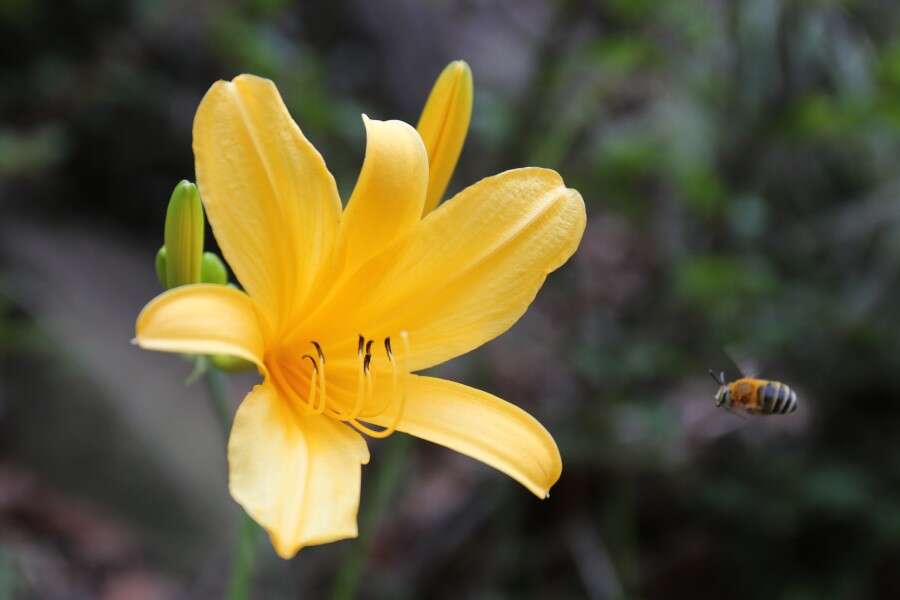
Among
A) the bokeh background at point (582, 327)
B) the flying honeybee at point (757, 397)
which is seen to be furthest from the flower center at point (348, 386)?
the bokeh background at point (582, 327)

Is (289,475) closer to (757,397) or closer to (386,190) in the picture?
(386,190)

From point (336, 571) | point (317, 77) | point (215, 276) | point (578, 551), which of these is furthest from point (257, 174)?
point (336, 571)

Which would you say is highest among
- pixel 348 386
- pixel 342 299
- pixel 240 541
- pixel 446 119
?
pixel 446 119

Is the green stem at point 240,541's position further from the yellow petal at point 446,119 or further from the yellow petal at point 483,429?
the yellow petal at point 446,119

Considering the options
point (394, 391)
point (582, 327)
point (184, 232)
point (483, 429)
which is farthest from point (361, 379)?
point (582, 327)

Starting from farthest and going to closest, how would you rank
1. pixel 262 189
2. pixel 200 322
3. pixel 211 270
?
pixel 211 270 → pixel 262 189 → pixel 200 322

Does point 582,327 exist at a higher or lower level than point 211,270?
lower

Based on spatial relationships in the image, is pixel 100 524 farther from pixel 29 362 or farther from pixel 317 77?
pixel 317 77
